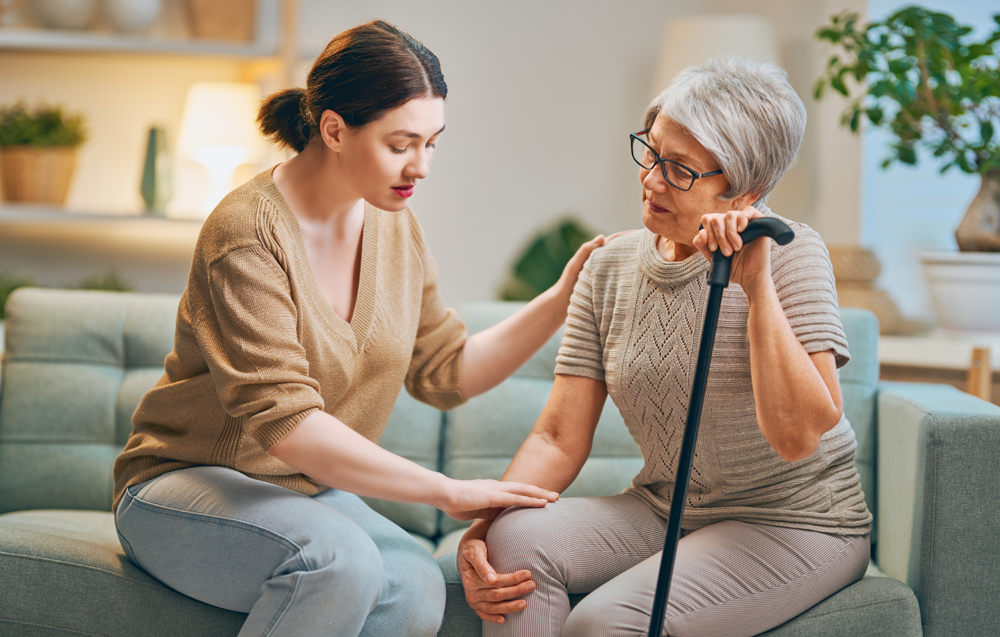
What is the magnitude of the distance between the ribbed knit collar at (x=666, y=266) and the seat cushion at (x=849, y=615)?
50cm

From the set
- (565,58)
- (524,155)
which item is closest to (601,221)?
(524,155)

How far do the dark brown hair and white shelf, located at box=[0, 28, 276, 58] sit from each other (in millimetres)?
1457

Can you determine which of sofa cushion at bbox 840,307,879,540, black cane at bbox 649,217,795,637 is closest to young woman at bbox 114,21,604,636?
black cane at bbox 649,217,795,637

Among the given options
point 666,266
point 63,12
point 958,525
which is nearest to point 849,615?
point 958,525

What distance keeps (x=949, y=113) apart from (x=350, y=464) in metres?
1.73

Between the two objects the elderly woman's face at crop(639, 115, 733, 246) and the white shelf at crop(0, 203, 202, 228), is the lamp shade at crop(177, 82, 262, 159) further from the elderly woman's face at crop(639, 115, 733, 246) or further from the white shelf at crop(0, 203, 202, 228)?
the elderly woman's face at crop(639, 115, 733, 246)

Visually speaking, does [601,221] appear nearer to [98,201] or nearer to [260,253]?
[98,201]

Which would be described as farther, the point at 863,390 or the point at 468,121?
the point at 468,121

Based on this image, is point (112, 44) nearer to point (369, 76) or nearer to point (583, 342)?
point (369, 76)

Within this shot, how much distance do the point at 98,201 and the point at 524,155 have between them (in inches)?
55.9

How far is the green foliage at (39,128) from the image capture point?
248 centimetres

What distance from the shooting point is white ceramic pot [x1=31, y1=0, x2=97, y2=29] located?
2.51 metres

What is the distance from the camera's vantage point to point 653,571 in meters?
1.19

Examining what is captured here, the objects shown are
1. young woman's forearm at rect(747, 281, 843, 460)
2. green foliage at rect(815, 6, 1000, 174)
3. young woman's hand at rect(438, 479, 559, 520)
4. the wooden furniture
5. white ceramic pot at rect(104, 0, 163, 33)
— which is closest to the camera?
young woman's forearm at rect(747, 281, 843, 460)
